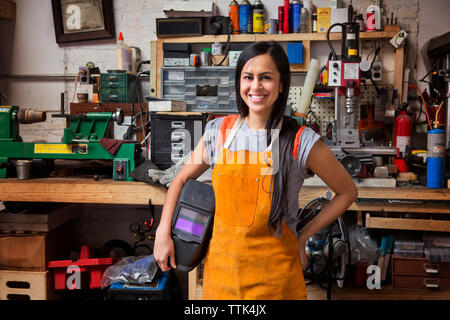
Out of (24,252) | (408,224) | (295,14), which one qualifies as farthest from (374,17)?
(24,252)

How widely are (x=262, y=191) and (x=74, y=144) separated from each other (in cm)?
152

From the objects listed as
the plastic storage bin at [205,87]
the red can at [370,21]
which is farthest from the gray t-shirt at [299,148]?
the red can at [370,21]

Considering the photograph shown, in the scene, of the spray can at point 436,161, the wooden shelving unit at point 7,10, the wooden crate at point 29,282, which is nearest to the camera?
the spray can at point 436,161

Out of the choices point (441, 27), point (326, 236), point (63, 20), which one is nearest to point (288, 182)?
point (326, 236)

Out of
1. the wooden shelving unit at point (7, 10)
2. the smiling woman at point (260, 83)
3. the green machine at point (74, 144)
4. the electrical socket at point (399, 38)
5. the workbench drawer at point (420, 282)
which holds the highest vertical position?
the wooden shelving unit at point (7, 10)

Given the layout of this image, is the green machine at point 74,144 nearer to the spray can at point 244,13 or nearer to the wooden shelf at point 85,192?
the wooden shelf at point 85,192

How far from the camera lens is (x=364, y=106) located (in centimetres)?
283

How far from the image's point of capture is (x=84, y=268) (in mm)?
2520

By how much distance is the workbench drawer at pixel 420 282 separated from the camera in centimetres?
212

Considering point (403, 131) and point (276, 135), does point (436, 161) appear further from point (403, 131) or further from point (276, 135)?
point (276, 135)

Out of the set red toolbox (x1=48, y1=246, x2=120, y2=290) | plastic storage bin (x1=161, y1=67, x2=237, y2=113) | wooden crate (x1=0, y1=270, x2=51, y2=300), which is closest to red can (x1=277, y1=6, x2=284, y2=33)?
plastic storage bin (x1=161, y1=67, x2=237, y2=113)

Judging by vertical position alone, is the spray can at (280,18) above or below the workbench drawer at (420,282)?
above

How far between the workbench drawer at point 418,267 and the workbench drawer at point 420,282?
0.07 ft

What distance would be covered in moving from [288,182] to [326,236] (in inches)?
36.4
